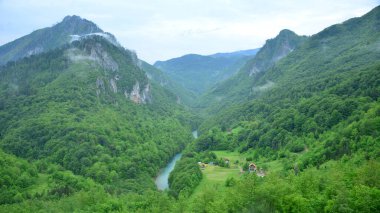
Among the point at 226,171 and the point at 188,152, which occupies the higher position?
the point at 188,152

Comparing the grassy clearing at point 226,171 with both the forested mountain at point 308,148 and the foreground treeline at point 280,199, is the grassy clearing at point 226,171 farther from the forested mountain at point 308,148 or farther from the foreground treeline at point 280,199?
the foreground treeline at point 280,199

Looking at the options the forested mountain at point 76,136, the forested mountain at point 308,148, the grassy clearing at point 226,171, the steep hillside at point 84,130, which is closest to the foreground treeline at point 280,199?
the forested mountain at point 308,148

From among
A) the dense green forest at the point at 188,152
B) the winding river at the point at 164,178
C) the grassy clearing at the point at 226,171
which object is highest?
the dense green forest at the point at 188,152

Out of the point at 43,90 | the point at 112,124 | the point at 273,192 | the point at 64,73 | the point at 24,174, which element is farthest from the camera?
the point at 64,73

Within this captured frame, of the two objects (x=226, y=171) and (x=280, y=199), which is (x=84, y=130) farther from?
(x=280, y=199)

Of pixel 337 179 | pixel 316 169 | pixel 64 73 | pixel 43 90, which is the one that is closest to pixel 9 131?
pixel 43 90

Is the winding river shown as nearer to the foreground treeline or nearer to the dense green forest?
the dense green forest

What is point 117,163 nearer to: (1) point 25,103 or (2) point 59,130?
(2) point 59,130

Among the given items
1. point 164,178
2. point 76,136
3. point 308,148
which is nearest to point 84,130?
point 76,136
